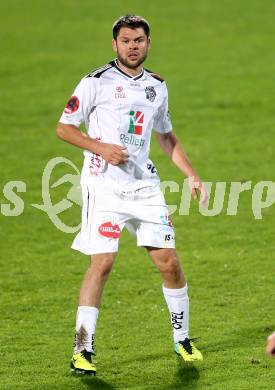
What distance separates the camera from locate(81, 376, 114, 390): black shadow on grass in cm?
852

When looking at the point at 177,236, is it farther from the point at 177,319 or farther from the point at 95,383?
Answer: the point at 95,383

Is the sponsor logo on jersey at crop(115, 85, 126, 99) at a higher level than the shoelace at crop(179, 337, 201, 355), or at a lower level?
higher

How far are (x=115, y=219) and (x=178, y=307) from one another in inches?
36.8

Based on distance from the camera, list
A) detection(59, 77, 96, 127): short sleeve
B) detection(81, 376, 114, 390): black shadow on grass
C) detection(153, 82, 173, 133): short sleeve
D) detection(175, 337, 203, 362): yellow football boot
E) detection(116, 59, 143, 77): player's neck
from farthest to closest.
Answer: detection(175, 337, 203, 362): yellow football boot
detection(153, 82, 173, 133): short sleeve
detection(116, 59, 143, 77): player's neck
detection(59, 77, 96, 127): short sleeve
detection(81, 376, 114, 390): black shadow on grass

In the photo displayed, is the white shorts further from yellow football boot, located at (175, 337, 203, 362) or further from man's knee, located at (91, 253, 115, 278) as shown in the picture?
yellow football boot, located at (175, 337, 203, 362)

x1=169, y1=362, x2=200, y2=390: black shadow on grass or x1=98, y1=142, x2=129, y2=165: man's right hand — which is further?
x1=169, y1=362, x2=200, y2=390: black shadow on grass

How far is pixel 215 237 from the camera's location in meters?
13.5

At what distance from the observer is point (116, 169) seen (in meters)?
8.76

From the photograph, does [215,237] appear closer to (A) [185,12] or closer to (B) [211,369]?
(B) [211,369]

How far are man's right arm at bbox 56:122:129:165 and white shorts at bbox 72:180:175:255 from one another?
1.22 feet

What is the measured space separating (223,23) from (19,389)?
2191cm

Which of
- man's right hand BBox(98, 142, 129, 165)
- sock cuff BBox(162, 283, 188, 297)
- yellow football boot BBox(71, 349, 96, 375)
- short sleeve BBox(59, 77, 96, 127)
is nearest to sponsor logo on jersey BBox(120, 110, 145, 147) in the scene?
man's right hand BBox(98, 142, 129, 165)

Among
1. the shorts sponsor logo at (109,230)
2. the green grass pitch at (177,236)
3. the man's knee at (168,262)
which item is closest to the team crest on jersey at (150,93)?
the shorts sponsor logo at (109,230)

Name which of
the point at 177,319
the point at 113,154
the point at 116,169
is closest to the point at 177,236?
the point at 177,319
